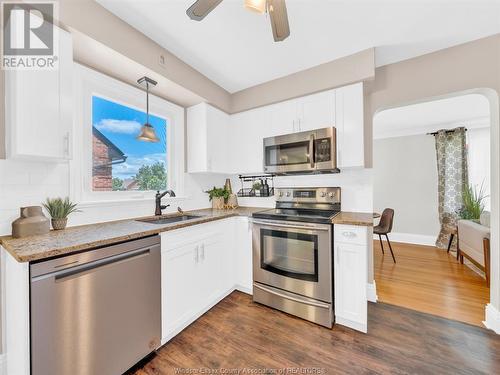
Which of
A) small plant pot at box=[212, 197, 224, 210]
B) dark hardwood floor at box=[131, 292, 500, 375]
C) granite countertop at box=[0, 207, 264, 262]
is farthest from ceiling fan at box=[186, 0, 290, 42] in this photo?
dark hardwood floor at box=[131, 292, 500, 375]

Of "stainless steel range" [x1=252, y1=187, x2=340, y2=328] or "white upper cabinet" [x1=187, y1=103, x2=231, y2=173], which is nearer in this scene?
"stainless steel range" [x1=252, y1=187, x2=340, y2=328]

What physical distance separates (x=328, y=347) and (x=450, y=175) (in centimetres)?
442

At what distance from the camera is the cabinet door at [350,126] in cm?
208

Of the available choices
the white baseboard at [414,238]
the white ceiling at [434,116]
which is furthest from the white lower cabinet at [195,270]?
the white baseboard at [414,238]

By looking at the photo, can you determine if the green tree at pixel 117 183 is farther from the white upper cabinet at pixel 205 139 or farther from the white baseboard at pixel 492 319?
the white baseboard at pixel 492 319

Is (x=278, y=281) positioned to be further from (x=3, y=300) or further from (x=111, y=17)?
(x=111, y=17)

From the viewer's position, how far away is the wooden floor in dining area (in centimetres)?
211

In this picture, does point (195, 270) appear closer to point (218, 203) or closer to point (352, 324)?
point (218, 203)

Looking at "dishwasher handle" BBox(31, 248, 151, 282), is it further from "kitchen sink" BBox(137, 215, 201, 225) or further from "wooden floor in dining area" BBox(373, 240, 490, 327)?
"wooden floor in dining area" BBox(373, 240, 490, 327)

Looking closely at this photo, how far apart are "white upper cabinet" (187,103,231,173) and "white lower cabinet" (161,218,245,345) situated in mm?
775

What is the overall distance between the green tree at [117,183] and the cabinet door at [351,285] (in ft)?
7.06

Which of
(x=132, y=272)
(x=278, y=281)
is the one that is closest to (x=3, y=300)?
(x=132, y=272)

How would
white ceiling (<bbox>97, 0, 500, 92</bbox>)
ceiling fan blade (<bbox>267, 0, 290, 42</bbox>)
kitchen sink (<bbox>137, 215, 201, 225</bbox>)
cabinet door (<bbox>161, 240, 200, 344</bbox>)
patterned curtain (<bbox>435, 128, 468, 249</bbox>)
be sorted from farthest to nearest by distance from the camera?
1. patterned curtain (<bbox>435, 128, 468, 249</bbox>)
2. kitchen sink (<bbox>137, 215, 201, 225</bbox>)
3. cabinet door (<bbox>161, 240, 200, 344</bbox>)
4. white ceiling (<bbox>97, 0, 500, 92</bbox>)
5. ceiling fan blade (<bbox>267, 0, 290, 42</bbox>)

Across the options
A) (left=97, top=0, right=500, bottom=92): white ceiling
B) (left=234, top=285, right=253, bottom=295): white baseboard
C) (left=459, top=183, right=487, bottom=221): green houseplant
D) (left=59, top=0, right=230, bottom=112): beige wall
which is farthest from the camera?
(left=459, top=183, right=487, bottom=221): green houseplant
